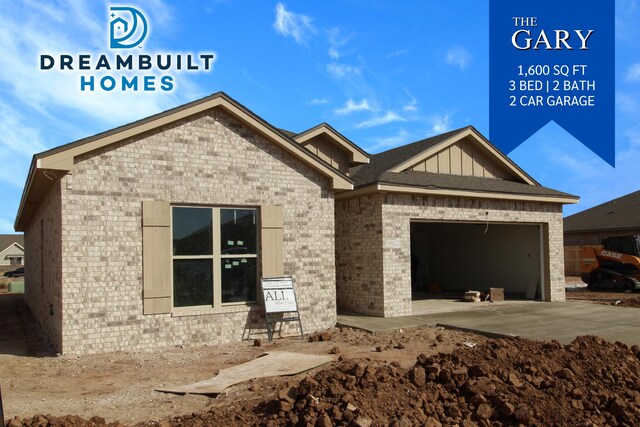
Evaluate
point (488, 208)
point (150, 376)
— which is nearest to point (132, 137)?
point (150, 376)

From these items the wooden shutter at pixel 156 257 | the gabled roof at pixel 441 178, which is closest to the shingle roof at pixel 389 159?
the gabled roof at pixel 441 178

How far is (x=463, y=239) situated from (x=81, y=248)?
14.8 m

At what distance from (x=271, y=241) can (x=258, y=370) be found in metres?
3.59

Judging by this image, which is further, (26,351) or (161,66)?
(161,66)

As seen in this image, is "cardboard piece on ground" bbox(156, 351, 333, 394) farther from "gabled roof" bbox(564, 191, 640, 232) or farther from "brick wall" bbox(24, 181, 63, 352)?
"gabled roof" bbox(564, 191, 640, 232)

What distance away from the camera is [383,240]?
41.5ft

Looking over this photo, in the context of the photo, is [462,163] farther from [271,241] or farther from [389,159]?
[271,241]

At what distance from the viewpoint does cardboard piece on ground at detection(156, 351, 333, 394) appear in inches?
276

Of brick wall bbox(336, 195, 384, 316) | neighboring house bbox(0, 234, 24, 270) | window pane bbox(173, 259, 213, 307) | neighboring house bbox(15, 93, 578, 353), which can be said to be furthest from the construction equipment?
neighboring house bbox(0, 234, 24, 270)

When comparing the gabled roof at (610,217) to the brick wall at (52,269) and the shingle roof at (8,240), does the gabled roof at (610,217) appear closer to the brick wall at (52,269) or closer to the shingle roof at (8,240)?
the brick wall at (52,269)

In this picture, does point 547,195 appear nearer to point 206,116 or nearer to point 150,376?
point 206,116

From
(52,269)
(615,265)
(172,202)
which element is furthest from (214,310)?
(615,265)

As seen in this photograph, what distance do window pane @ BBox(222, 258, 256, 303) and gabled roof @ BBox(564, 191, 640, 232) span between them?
2753 cm

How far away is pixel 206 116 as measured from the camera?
34.7 ft
